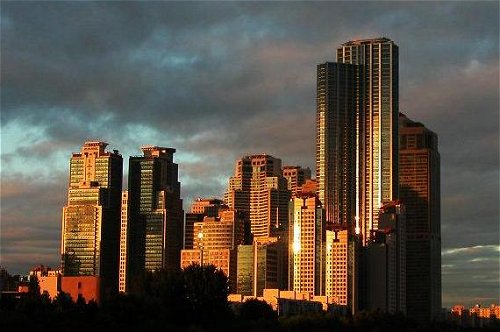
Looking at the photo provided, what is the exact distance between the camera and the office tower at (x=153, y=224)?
192 metres

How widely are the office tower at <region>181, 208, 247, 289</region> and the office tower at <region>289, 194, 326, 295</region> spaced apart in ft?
39.8

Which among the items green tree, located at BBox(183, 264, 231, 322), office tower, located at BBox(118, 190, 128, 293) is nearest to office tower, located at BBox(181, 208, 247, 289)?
office tower, located at BBox(118, 190, 128, 293)

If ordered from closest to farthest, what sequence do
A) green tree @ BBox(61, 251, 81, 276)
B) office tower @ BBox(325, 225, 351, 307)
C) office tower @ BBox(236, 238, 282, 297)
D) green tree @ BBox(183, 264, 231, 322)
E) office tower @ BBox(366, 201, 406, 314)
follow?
green tree @ BBox(183, 264, 231, 322) → office tower @ BBox(325, 225, 351, 307) → office tower @ BBox(236, 238, 282, 297) → office tower @ BBox(366, 201, 406, 314) → green tree @ BBox(61, 251, 81, 276)

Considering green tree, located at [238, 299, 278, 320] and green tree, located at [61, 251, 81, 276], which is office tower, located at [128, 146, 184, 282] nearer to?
green tree, located at [61, 251, 81, 276]

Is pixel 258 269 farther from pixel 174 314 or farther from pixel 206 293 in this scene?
pixel 174 314

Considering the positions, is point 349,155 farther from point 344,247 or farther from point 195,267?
point 195,267

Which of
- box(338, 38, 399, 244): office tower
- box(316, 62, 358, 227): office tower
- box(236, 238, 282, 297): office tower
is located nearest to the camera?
box(236, 238, 282, 297): office tower

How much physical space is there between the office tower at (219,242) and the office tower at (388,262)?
2448 centimetres

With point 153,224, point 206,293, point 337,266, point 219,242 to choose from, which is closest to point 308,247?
point 337,266

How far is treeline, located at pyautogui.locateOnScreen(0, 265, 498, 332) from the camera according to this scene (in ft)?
302

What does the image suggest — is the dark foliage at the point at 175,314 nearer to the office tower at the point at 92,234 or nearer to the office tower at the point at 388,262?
the office tower at the point at 388,262

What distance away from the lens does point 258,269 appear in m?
178

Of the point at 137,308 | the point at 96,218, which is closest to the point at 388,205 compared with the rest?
the point at 96,218

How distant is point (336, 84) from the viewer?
199 meters
